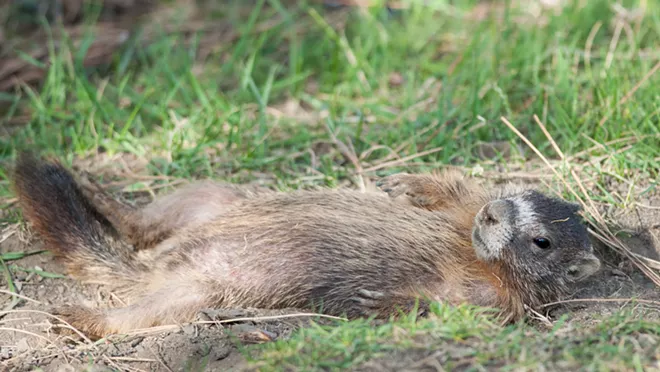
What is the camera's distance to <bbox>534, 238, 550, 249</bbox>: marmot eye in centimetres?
418

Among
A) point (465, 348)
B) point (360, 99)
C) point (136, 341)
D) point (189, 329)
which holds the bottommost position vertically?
point (136, 341)

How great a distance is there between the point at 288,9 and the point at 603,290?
4394 mm

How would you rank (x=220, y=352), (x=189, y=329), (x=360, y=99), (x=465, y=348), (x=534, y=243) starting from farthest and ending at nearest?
1. (x=360, y=99)
2. (x=534, y=243)
3. (x=189, y=329)
4. (x=220, y=352)
5. (x=465, y=348)

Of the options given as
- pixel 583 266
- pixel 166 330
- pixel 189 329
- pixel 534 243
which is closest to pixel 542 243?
pixel 534 243

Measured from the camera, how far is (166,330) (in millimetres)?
4035

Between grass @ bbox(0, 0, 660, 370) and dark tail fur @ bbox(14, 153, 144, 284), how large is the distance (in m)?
0.40

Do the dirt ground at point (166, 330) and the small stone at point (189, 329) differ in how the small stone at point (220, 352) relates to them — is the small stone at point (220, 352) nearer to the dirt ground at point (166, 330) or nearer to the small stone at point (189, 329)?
the dirt ground at point (166, 330)

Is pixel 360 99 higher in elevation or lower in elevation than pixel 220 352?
higher

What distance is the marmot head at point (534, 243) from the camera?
4152mm

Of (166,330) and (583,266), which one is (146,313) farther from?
(583,266)

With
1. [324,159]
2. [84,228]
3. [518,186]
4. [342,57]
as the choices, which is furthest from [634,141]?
[84,228]

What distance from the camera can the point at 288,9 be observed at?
7.77m

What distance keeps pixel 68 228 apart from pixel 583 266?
9.29 ft

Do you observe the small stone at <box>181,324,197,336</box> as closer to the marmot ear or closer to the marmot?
the marmot
